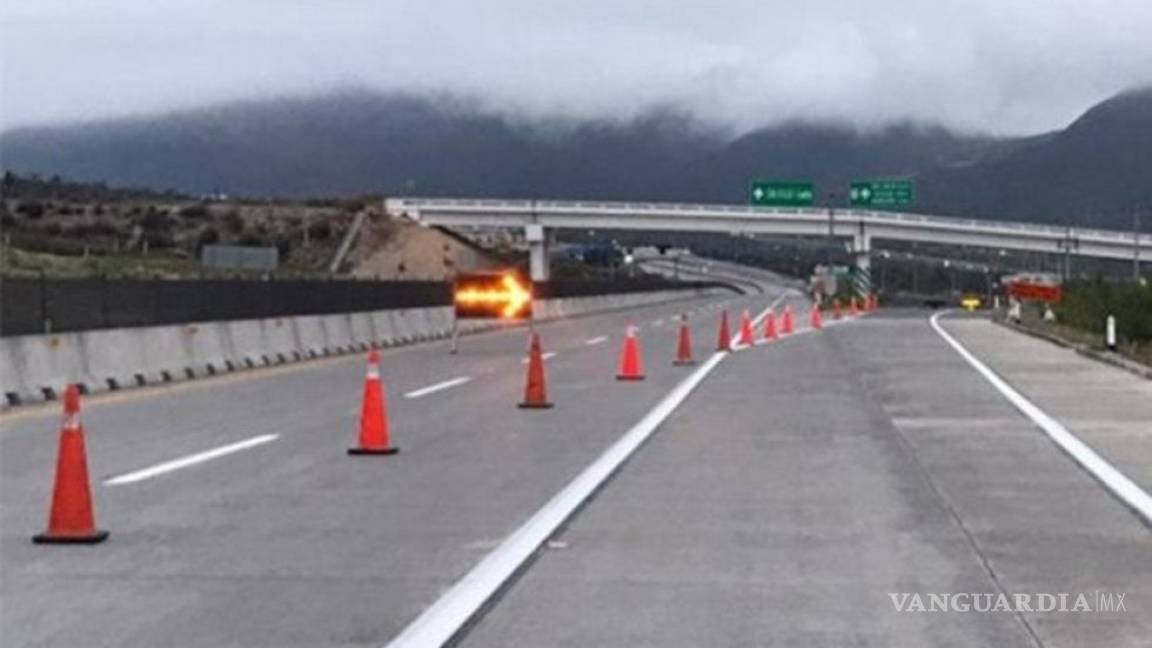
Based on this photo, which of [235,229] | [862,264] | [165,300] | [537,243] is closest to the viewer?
[165,300]

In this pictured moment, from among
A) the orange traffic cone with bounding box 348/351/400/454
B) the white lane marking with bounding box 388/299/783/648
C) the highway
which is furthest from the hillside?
the white lane marking with bounding box 388/299/783/648

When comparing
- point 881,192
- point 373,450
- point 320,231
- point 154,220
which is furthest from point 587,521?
point 320,231

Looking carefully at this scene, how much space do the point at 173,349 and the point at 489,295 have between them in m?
15.5

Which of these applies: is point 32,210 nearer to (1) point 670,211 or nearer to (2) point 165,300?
(1) point 670,211

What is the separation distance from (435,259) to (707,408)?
8953 centimetres

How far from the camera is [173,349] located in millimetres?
29953

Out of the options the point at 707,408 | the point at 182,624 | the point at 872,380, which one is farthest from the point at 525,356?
the point at 182,624

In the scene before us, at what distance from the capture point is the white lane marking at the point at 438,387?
26.2 meters

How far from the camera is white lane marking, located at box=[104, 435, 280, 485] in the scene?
1575 cm

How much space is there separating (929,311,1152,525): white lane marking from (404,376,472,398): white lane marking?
776 centimetres

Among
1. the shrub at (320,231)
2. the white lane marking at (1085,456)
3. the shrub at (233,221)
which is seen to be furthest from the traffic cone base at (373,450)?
the shrub at (320,231)

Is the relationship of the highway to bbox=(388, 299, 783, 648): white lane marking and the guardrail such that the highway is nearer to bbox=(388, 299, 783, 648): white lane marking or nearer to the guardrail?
bbox=(388, 299, 783, 648): white lane marking

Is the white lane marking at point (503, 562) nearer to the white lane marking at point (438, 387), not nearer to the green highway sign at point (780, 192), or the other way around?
the white lane marking at point (438, 387)

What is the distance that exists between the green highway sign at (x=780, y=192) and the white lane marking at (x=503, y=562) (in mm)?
82358
